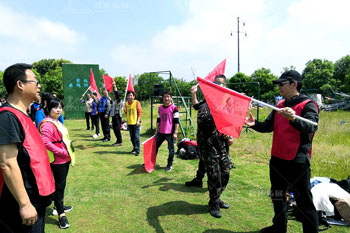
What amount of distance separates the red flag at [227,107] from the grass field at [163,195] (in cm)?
153

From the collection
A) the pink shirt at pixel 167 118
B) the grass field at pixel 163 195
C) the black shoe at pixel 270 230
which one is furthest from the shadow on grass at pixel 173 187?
the black shoe at pixel 270 230

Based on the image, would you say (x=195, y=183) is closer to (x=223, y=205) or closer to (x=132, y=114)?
(x=223, y=205)

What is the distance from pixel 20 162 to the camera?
1.59 m

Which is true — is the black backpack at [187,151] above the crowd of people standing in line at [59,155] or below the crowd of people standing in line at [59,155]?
below

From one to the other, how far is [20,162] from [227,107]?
2.08m

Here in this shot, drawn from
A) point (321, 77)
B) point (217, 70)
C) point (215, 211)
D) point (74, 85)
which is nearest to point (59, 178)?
point (215, 211)

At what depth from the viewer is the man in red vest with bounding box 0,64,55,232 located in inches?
57.6

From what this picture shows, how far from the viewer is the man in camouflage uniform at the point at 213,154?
3.37 m

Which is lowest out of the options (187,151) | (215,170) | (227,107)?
(187,151)

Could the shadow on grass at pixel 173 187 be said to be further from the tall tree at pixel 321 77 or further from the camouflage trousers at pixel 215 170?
the tall tree at pixel 321 77

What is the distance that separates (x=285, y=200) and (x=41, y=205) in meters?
2.72

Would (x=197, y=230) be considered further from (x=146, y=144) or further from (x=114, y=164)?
(x=114, y=164)

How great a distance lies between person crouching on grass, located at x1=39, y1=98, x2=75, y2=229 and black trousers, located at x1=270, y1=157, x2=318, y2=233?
2.75 meters

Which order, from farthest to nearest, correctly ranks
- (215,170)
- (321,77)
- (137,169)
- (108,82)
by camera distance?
(321,77)
(108,82)
(137,169)
(215,170)
